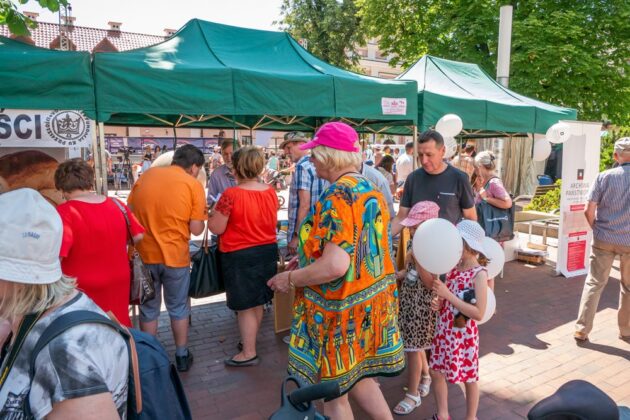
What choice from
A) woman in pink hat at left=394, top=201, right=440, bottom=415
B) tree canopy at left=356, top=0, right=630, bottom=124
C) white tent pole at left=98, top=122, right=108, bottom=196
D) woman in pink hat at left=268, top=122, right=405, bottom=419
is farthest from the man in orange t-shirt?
tree canopy at left=356, top=0, right=630, bottom=124

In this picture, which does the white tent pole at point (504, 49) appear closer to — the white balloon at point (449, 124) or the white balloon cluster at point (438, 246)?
the white balloon at point (449, 124)

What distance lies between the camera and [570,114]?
297 inches

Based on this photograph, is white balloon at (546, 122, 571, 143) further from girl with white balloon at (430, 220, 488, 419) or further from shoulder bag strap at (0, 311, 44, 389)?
shoulder bag strap at (0, 311, 44, 389)

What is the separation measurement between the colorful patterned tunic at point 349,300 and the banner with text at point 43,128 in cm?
236

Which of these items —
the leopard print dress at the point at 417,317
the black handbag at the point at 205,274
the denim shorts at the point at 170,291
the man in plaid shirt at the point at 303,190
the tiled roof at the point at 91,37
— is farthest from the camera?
the tiled roof at the point at 91,37

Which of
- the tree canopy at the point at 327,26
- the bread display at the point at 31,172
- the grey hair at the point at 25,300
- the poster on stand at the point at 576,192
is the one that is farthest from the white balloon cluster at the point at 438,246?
the tree canopy at the point at 327,26

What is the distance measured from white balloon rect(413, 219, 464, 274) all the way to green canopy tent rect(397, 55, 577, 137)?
10.3 feet

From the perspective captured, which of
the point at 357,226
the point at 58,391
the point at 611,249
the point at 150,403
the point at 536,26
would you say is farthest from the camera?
the point at 536,26

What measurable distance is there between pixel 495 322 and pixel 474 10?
1300cm

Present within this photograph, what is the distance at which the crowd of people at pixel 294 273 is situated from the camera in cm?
118

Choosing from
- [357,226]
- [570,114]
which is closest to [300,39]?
[570,114]

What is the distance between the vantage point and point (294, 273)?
89.7 inches

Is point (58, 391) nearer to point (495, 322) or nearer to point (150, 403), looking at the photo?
point (150, 403)

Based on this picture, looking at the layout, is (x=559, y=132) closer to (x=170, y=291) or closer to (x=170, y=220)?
(x=170, y=220)
